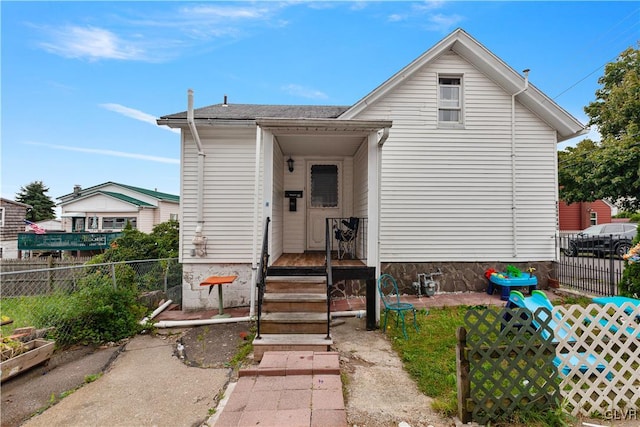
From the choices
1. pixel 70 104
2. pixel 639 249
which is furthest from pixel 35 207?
pixel 639 249

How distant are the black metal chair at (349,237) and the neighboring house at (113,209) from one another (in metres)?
17.4

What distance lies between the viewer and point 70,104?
1198cm

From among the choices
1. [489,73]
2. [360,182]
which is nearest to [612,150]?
[489,73]

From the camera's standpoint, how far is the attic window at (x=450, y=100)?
277 inches

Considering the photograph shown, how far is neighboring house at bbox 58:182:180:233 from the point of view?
1888 cm

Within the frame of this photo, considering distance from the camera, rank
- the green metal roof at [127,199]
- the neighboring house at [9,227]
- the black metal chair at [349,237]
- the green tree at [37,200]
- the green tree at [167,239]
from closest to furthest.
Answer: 1. the black metal chair at [349,237]
2. the green tree at [167,239]
3. the neighboring house at [9,227]
4. the green metal roof at [127,199]
5. the green tree at [37,200]

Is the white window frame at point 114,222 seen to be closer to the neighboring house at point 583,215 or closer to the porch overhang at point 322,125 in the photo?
the porch overhang at point 322,125

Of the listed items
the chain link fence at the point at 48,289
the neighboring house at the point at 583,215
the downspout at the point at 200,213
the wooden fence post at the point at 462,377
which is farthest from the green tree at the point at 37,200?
the neighboring house at the point at 583,215

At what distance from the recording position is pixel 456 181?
6918 mm

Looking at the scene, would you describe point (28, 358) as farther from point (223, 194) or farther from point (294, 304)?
point (223, 194)

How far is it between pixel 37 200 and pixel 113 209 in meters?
29.8

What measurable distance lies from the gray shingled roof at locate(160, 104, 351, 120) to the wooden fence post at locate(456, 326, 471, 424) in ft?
19.5

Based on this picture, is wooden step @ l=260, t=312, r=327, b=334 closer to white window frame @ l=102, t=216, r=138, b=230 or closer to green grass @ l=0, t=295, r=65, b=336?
green grass @ l=0, t=295, r=65, b=336

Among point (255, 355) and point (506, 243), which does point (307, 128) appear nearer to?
point (255, 355)
